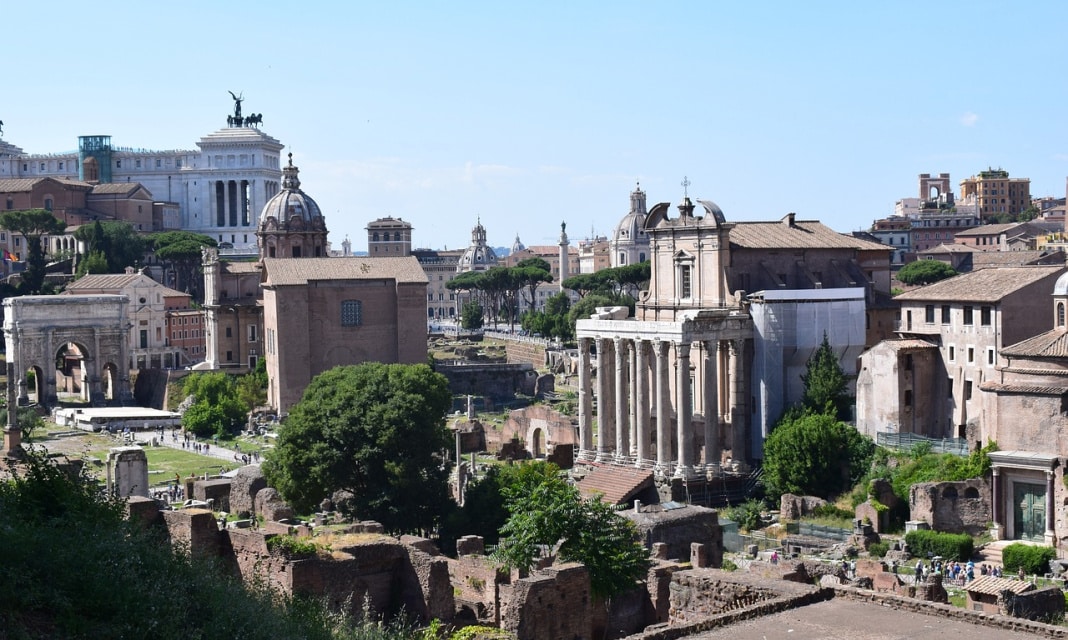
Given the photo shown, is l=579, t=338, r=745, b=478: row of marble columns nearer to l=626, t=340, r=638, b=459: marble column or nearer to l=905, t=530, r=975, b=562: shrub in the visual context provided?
l=626, t=340, r=638, b=459: marble column

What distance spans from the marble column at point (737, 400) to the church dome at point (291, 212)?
4190 cm

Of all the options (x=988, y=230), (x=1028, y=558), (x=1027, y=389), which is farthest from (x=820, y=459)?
(x=988, y=230)

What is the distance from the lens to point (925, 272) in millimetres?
82312

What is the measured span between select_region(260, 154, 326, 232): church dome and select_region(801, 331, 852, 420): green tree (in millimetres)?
44082

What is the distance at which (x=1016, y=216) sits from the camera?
12938 centimetres

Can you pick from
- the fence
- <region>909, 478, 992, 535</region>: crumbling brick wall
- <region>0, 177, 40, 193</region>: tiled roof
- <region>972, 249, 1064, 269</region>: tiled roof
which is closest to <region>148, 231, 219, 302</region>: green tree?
<region>0, 177, 40, 193</region>: tiled roof

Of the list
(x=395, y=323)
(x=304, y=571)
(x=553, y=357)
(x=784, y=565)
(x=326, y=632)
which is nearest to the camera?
(x=326, y=632)

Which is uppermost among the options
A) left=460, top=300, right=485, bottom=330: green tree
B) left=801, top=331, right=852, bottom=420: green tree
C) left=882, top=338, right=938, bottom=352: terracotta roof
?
left=460, top=300, right=485, bottom=330: green tree

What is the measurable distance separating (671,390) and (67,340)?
41450mm

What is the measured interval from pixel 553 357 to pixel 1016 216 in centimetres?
5898

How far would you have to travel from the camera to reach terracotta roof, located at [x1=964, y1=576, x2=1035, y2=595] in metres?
24.7

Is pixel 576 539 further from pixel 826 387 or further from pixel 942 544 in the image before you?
pixel 826 387

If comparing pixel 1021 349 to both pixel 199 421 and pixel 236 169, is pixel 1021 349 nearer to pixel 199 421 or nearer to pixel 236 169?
pixel 199 421

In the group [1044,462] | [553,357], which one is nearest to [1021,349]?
[1044,462]
